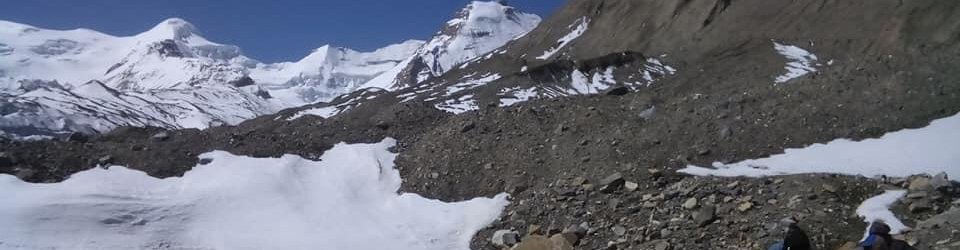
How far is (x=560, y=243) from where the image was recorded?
15727 millimetres

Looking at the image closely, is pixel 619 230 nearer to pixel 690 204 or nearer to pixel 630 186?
pixel 690 204

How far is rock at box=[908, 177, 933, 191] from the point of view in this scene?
575 inches

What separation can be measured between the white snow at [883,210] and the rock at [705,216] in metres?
2.90

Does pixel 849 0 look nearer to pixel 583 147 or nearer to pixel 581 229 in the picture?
pixel 583 147

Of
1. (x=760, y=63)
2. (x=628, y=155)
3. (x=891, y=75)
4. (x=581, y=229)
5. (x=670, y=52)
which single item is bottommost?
(x=581, y=229)

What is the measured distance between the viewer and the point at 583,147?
22.2m

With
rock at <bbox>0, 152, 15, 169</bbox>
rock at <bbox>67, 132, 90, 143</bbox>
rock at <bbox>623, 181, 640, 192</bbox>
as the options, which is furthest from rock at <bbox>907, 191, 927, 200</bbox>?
rock at <bbox>67, 132, 90, 143</bbox>

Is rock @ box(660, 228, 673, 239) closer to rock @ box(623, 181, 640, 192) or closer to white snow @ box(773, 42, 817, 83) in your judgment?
rock @ box(623, 181, 640, 192)

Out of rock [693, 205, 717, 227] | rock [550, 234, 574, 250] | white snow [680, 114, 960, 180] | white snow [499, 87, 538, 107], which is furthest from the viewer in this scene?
white snow [499, 87, 538, 107]

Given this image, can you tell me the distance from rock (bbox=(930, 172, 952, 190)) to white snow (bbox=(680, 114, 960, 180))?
1282 millimetres

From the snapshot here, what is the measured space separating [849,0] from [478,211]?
40.9 meters

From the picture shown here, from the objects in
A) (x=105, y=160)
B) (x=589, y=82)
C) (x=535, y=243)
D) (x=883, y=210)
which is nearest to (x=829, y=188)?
(x=883, y=210)

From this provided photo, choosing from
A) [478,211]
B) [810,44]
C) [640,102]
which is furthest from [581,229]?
[810,44]

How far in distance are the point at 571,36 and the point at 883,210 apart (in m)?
70.8
